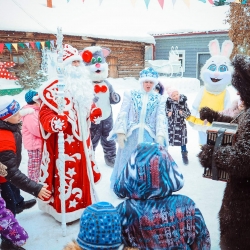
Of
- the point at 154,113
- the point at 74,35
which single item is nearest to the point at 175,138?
the point at 154,113

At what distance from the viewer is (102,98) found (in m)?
5.30

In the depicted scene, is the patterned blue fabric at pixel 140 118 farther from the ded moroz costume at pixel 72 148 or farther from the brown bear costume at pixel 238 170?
the brown bear costume at pixel 238 170

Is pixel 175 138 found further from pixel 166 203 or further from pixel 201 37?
pixel 201 37

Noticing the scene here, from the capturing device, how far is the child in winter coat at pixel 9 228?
2494 mm

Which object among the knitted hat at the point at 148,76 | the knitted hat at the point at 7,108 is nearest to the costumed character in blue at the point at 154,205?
the knitted hat at the point at 7,108

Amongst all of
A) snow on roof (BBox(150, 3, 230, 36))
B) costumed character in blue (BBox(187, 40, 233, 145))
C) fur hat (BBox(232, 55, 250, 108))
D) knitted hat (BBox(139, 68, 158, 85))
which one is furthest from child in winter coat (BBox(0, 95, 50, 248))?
snow on roof (BBox(150, 3, 230, 36))

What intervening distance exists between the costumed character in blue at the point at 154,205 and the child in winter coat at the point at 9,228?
51.8 inches

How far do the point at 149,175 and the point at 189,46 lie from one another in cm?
1842

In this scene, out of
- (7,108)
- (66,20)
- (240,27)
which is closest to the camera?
(7,108)

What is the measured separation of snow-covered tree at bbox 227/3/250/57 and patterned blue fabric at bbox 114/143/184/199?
10.6 m

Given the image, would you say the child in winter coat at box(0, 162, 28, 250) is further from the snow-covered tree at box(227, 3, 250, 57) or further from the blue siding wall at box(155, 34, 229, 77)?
the blue siding wall at box(155, 34, 229, 77)

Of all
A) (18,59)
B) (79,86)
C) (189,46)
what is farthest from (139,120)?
(189,46)

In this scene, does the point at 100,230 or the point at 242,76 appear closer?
the point at 100,230

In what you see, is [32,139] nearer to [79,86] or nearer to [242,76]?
[79,86]
